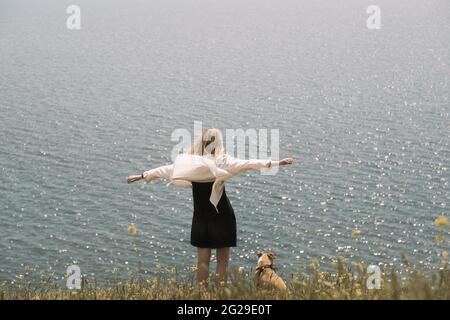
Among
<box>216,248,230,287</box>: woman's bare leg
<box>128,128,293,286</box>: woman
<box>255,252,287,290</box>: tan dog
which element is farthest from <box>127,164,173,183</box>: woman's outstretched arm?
<box>255,252,287,290</box>: tan dog

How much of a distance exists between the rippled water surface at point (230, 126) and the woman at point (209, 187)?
10.8 m

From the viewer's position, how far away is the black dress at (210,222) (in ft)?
29.4

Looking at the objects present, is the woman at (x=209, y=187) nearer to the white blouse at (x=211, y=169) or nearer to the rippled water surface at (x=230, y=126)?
the white blouse at (x=211, y=169)

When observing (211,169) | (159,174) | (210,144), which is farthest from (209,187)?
(159,174)

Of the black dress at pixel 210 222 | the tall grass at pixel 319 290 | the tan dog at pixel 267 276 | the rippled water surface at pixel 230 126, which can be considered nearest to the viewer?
the tall grass at pixel 319 290

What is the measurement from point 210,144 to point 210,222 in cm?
79

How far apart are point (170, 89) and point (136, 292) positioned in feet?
115

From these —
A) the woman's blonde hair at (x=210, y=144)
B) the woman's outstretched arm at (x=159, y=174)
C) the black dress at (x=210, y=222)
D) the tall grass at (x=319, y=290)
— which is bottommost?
the tall grass at (x=319, y=290)

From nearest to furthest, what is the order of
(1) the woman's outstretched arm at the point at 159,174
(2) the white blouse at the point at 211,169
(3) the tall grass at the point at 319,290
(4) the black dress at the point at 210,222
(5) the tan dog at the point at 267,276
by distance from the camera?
(3) the tall grass at the point at 319,290, (5) the tan dog at the point at 267,276, (2) the white blouse at the point at 211,169, (4) the black dress at the point at 210,222, (1) the woman's outstretched arm at the point at 159,174

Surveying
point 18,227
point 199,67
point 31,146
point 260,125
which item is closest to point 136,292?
point 18,227

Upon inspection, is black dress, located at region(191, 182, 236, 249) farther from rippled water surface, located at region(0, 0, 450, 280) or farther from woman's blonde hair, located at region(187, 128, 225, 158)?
rippled water surface, located at region(0, 0, 450, 280)

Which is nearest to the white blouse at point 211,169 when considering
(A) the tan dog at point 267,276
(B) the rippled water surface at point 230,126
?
(A) the tan dog at point 267,276

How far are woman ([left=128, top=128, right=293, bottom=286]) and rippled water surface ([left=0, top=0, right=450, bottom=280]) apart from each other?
10751mm

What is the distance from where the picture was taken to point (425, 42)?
181 feet
